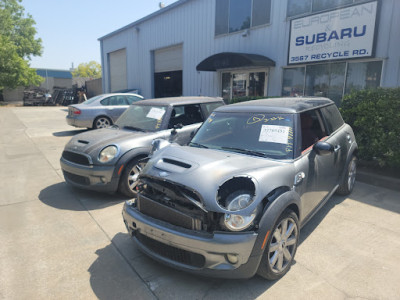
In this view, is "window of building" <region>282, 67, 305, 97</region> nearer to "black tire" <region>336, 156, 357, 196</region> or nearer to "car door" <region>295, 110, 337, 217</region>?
"black tire" <region>336, 156, 357, 196</region>

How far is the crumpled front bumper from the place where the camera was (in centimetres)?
231

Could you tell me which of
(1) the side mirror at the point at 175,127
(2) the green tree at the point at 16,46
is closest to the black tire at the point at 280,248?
(1) the side mirror at the point at 175,127

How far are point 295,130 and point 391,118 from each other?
3.22 meters

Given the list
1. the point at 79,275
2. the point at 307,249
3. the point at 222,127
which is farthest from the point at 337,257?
the point at 79,275

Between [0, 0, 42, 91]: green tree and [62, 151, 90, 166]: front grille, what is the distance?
29798mm

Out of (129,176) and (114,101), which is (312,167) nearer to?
(129,176)

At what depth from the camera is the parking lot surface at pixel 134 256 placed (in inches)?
102

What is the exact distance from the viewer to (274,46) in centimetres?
1063

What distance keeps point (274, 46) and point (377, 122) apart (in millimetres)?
6252

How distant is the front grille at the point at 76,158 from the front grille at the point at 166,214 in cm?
202

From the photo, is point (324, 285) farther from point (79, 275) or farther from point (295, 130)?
point (79, 275)

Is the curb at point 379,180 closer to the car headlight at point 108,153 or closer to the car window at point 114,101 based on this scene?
the car headlight at point 108,153

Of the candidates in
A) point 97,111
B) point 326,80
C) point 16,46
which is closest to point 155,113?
point 97,111

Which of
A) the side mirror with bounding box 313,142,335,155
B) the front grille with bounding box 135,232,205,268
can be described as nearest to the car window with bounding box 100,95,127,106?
the front grille with bounding box 135,232,205,268
